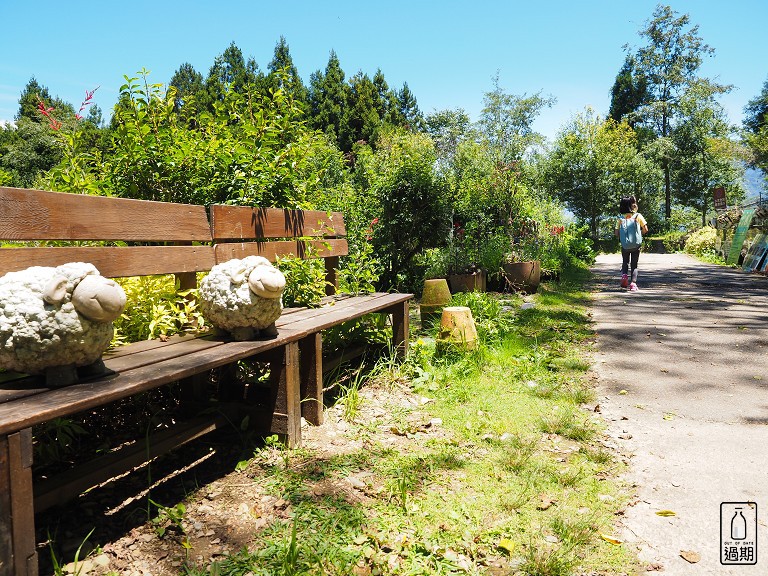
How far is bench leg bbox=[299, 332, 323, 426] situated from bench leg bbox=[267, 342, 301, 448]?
0.32m

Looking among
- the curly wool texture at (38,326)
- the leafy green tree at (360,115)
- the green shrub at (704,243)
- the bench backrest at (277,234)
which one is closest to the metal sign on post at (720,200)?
the green shrub at (704,243)

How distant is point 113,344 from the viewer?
2684 mm

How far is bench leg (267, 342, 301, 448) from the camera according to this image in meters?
2.91

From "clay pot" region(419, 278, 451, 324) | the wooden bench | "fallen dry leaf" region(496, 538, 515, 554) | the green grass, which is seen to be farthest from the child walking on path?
"fallen dry leaf" region(496, 538, 515, 554)

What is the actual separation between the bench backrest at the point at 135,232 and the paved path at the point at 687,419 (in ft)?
8.46

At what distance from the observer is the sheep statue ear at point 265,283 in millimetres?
2684

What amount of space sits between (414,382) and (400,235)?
548 cm

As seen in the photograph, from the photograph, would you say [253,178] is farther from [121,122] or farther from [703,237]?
[703,237]

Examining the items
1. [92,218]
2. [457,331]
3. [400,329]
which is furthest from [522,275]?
[92,218]

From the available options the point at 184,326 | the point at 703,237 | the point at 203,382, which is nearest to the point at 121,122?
the point at 184,326

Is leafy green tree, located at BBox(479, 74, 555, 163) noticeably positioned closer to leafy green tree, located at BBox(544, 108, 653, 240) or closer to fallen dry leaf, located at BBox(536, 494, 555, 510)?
leafy green tree, located at BBox(544, 108, 653, 240)

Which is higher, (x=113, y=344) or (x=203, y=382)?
(x=113, y=344)

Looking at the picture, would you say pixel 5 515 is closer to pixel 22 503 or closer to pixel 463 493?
pixel 22 503

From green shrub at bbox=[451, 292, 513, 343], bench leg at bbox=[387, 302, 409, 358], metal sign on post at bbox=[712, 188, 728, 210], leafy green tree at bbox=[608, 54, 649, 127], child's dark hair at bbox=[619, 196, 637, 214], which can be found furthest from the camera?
leafy green tree at bbox=[608, 54, 649, 127]
